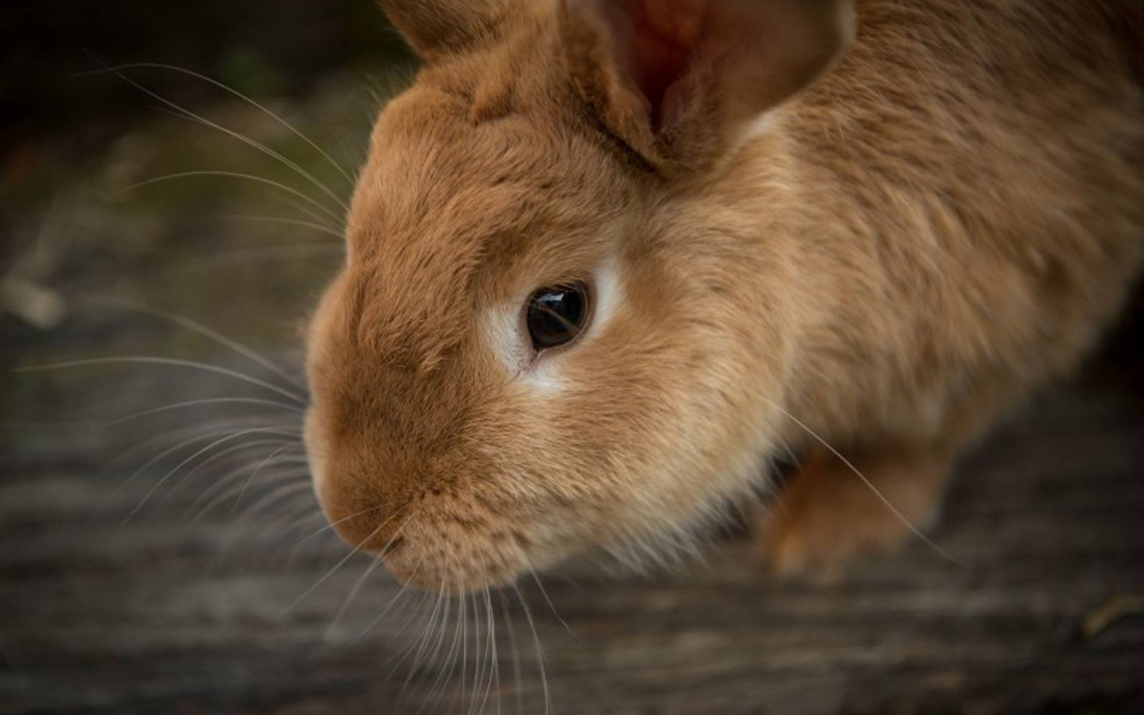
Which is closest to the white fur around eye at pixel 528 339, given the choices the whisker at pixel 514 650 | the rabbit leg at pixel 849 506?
the whisker at pixel 514 650

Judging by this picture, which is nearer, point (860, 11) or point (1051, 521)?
point (860, 11)

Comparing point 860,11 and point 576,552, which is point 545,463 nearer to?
point 576,552

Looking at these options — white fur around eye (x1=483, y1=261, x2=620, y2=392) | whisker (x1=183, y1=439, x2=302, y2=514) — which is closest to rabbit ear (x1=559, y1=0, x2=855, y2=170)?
white fur around eye (x1=483, y1=261, x2=620, y2=392)

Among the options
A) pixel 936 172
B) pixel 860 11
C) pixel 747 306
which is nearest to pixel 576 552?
pixel 747 306

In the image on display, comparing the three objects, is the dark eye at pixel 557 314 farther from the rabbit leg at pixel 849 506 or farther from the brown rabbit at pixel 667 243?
the rabbit leg at pixel 849 506

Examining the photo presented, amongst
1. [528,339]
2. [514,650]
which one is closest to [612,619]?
[514,650]

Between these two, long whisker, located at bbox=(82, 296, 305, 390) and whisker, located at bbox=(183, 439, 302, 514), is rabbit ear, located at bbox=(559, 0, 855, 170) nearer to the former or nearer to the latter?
whisker, located at bbox=(183, 439, 302, 514)

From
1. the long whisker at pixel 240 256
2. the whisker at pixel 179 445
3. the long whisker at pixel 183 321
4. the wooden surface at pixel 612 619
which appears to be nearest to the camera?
the wooden surface at pixel 612 619
